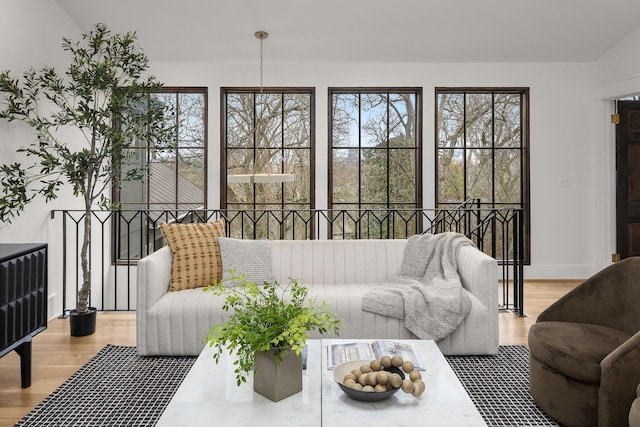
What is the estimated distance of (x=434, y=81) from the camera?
526 centimetres

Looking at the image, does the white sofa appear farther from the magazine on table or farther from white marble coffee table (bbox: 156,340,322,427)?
white marble coffee table (bbox: 156,340,322,427)

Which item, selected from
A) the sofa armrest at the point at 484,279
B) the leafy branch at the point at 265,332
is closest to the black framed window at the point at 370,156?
the sofa armrest at the point at 484,279

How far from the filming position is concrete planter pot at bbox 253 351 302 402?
1.60 metres

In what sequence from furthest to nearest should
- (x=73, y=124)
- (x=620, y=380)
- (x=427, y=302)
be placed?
(x=73, y=124), (x=427, y=302), (x=620, y=380)

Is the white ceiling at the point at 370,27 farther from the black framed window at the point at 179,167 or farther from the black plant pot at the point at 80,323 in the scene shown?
the black plant pot at the point at 80,323

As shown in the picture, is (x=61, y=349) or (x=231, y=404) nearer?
(x=231, y=404)

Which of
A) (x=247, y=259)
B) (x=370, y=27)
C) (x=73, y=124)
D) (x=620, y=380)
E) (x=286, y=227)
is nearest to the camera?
(x=620, y=380)

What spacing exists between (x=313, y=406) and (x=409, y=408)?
0.32 metres

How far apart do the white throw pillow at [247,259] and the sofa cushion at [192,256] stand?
7 centimetres

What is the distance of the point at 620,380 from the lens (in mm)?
1775

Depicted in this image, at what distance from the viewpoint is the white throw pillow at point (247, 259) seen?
10.6ft

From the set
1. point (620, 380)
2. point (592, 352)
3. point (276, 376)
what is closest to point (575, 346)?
point (592, 352)

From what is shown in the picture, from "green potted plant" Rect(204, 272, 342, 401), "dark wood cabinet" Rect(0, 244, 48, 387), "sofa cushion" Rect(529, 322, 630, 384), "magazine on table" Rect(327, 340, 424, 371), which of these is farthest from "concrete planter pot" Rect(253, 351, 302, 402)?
"dark wood cabinet" Rect(0, 244, 48, 387)

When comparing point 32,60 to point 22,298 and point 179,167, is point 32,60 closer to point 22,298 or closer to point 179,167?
point 179,167
